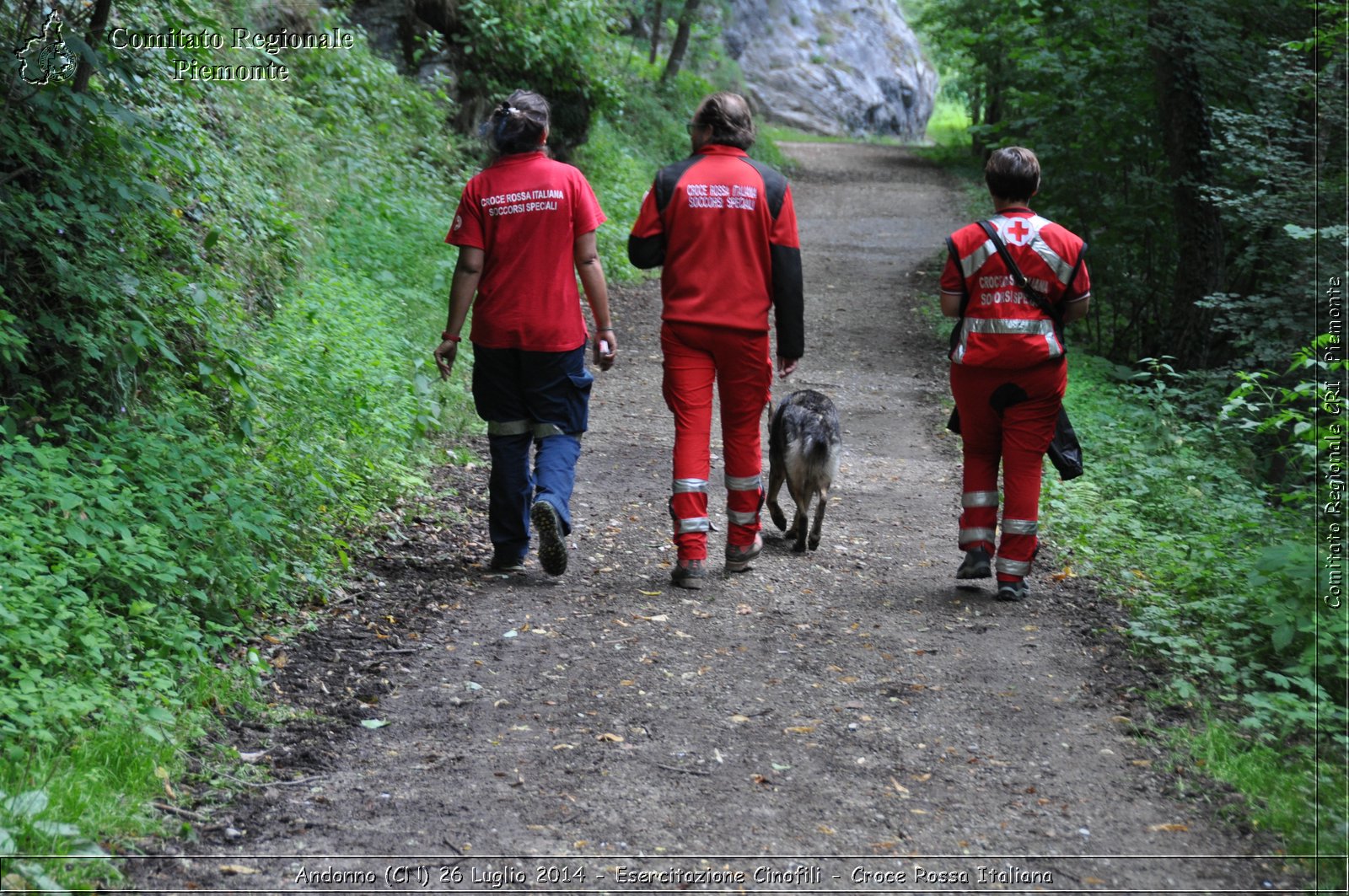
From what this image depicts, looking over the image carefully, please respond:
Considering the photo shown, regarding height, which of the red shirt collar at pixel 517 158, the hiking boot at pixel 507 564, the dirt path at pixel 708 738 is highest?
the red shirt collar at pixel 517 158

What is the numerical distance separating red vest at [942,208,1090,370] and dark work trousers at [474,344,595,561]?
209 centimetres

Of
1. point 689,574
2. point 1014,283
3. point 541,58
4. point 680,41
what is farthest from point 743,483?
point 680,41

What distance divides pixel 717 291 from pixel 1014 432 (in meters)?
1.72

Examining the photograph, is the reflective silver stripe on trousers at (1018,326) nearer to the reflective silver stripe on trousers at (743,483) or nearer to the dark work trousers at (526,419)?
the reflective silver stripe on trousers at (743,483)

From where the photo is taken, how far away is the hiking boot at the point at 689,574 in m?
6.08

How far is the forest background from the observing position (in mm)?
4012

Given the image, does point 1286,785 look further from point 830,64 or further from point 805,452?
point 830,64

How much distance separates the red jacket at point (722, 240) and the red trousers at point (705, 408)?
4.4 inches

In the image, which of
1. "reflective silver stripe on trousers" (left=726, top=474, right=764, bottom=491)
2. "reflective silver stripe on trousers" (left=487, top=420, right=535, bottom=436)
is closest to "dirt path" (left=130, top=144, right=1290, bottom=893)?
"reflective silver stripe on trousers" (left=726, top=474, right=764, bottom=491)

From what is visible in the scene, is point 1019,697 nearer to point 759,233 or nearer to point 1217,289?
point 759,233

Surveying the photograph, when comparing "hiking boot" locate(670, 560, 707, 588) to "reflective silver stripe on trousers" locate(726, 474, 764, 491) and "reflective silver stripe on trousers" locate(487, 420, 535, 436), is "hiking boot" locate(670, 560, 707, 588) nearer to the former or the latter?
"reflective silver stripe on trousers" locate(726, 474, 764, 491)

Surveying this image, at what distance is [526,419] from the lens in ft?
20.1

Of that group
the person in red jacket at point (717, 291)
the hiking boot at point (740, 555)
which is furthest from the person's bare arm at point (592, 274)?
the hiking boot at point (740, 555)

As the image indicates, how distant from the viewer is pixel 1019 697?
4766mm
